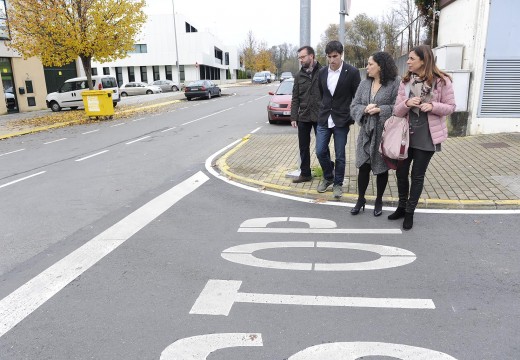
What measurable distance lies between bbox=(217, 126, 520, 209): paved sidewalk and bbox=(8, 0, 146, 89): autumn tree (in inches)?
516

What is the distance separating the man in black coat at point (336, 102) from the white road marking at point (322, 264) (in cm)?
163

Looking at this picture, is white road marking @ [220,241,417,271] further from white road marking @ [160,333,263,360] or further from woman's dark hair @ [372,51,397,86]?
woman's dark hair @ [372,51,397,86]

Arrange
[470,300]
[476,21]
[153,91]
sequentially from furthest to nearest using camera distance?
[153,91]
[476,21]
[470,300]

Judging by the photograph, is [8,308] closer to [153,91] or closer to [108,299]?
[108,299]

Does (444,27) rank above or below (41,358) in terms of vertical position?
above

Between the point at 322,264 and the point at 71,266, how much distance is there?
95.2 inches

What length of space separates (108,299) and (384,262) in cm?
247

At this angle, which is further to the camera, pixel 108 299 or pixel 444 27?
pixel 444 27

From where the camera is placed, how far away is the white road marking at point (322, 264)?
3975 millimetres

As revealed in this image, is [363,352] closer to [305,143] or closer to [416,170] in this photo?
[416,170]

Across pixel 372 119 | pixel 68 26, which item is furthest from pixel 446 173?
pixel 68 26

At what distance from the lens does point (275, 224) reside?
517cm

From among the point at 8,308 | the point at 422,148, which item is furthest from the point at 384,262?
the point at 8,308

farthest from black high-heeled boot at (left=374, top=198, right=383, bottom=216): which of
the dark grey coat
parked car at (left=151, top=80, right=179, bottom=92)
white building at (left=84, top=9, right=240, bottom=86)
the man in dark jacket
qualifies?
white building at (left=84, top=9, right=240, bottom=86)
